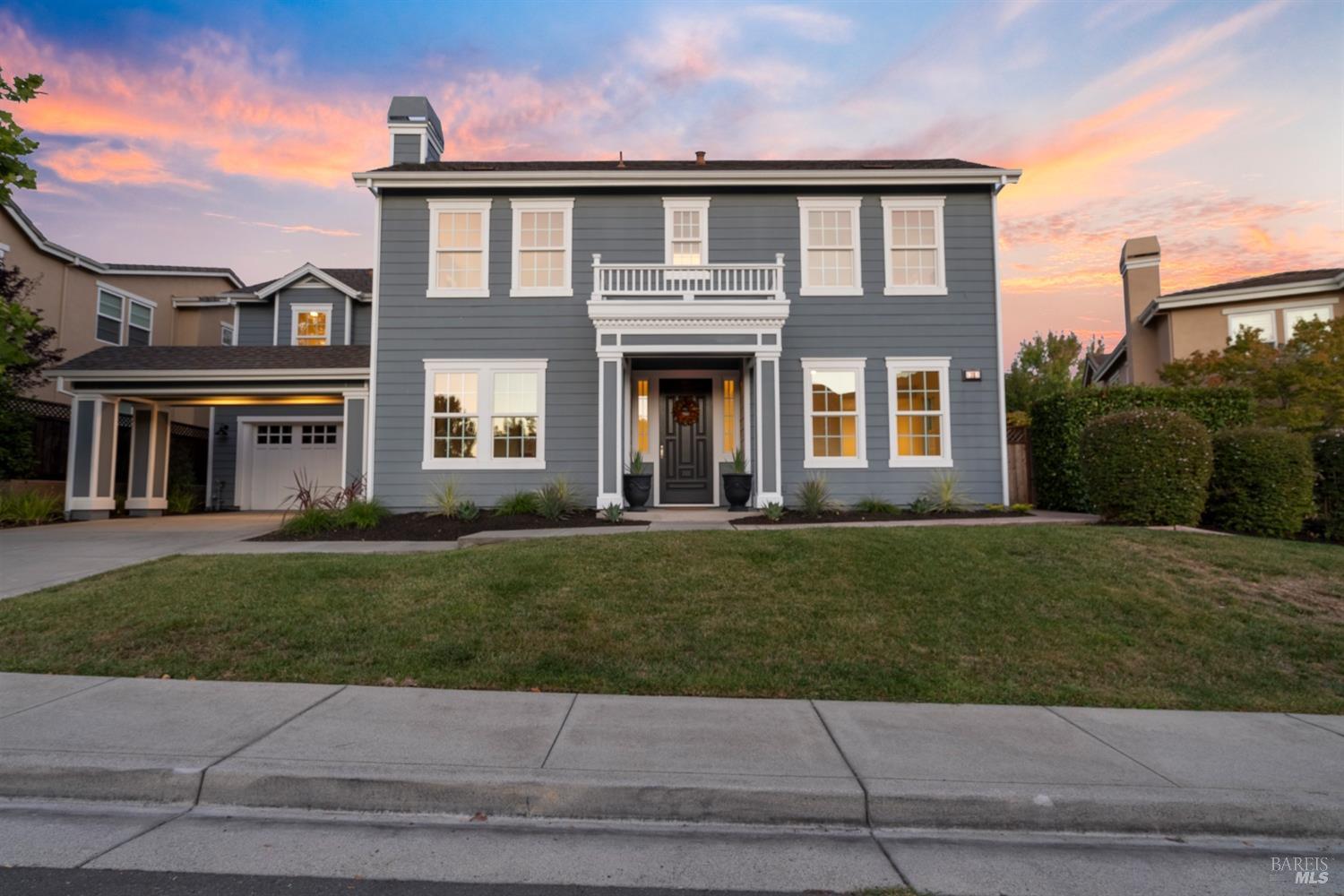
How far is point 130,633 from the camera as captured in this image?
607 centimetres

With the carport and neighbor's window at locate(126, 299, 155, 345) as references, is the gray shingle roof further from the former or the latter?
neighbor's window at locate(126, 299, 155, 345)

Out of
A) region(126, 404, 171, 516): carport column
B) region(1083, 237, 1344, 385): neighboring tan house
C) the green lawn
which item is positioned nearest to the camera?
the green lawn

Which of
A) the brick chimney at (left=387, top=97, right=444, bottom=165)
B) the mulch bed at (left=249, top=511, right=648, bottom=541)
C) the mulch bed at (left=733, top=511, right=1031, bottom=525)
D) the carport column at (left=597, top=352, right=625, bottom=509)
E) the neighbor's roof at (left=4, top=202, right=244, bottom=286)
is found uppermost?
the brick chimney at (left=387, top=97, right=444, bottom=165)

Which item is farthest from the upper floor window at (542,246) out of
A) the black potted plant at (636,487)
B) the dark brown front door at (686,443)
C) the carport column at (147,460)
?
the carport column at (147,460)

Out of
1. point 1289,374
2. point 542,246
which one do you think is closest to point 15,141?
point 542,246

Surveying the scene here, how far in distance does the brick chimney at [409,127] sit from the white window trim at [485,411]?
592 cm

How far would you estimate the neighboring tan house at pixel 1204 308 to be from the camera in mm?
19000

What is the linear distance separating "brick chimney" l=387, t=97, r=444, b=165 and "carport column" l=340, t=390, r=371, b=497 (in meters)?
5.92

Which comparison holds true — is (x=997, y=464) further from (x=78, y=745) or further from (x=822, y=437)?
(x=78, y=745)

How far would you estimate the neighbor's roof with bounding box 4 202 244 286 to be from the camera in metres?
17.5

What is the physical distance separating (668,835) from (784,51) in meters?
13.3

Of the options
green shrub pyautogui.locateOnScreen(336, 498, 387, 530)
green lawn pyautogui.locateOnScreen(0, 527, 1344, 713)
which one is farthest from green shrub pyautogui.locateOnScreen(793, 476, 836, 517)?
green shrub pyautogui.locateOnScreen(336, 498, 387, 530)

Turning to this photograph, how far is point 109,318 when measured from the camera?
20281 millimetres

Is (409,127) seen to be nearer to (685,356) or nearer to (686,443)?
(685,356)
